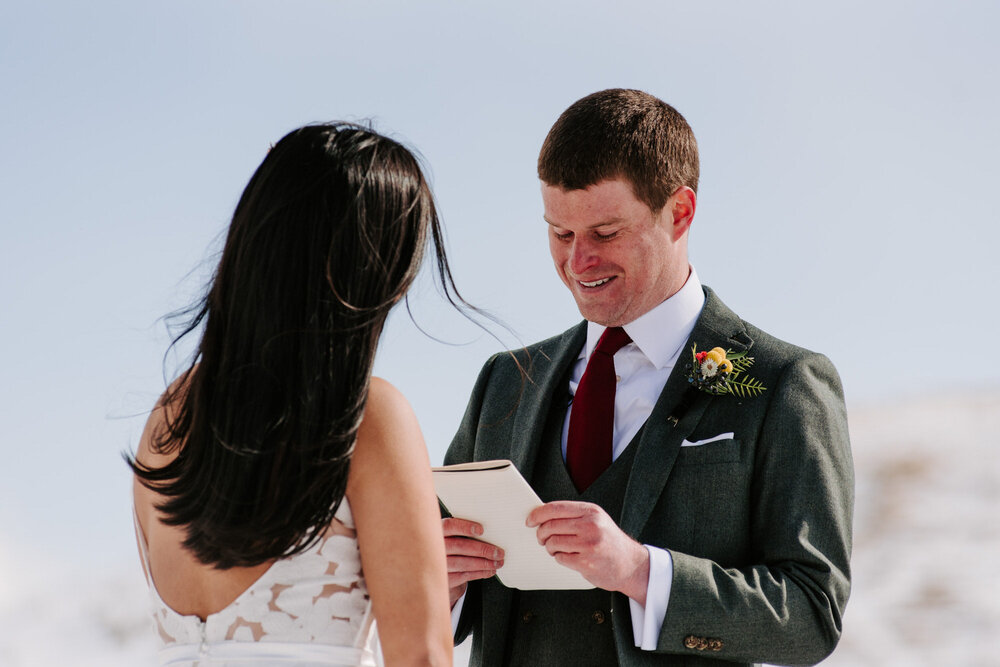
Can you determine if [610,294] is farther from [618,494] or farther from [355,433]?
[355,433]

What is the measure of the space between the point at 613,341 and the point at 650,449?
0.46 metres

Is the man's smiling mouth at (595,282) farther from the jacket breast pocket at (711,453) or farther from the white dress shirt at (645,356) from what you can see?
the jacket breast pocket at (711,453)

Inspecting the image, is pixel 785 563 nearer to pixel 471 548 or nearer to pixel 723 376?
pixel 723 376

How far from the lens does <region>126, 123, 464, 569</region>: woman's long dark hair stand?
6.14 ft

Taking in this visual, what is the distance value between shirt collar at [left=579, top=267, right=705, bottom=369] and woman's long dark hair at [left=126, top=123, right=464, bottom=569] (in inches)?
57.3

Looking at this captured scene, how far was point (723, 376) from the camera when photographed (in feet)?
10.1

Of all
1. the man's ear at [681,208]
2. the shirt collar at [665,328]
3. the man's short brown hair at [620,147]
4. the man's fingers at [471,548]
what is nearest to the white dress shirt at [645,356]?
the shirt collar at [665,328]

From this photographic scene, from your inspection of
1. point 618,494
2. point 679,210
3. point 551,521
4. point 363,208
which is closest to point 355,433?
point 363,208

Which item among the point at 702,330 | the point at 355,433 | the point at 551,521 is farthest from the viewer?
the point at 702,330

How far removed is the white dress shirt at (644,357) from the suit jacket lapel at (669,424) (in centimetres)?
6

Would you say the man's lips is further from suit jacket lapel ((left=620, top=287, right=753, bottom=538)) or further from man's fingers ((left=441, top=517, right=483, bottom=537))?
man's fingers ((left=441, top=517, right=483, bottom=537))

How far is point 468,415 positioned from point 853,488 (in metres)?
1.23

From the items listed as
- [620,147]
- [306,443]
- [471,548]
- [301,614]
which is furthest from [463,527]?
[620,147]

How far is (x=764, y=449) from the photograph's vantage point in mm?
2980
